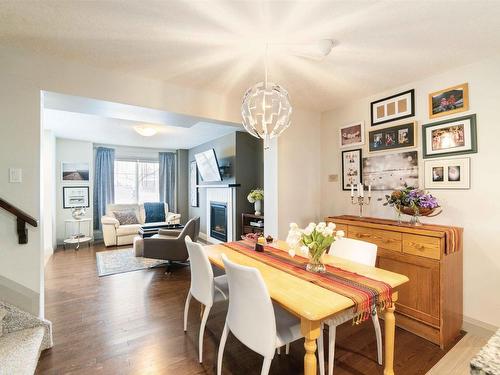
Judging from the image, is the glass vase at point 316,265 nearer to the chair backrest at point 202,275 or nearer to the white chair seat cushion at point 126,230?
the chair backrest at point 202,275

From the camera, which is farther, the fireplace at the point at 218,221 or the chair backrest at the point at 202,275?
the fireplace at the point at 218,221

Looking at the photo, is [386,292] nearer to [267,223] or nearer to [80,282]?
[267,223]

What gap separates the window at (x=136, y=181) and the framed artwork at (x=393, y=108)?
5821mm

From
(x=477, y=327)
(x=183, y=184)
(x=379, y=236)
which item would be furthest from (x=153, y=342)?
(x=183, y=184)

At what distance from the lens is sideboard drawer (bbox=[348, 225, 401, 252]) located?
93.7 inches

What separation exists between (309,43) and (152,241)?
337 cm

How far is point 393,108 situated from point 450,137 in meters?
0.68

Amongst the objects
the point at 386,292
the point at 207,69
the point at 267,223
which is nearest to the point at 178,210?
the point at 267,223

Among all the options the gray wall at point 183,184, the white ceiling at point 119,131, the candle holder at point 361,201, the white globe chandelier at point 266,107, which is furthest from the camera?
→ the gray wall at point 183,184

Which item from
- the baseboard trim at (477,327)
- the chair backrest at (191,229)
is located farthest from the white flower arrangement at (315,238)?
the chair backrest at (191,229)

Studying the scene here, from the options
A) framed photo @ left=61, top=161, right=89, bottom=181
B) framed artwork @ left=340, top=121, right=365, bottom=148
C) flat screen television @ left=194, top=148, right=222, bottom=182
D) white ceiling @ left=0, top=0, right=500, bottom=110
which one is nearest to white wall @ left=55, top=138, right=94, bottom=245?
framed photo @ left=61, top=161, right=89, bottom=181

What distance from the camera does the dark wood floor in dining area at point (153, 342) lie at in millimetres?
1811

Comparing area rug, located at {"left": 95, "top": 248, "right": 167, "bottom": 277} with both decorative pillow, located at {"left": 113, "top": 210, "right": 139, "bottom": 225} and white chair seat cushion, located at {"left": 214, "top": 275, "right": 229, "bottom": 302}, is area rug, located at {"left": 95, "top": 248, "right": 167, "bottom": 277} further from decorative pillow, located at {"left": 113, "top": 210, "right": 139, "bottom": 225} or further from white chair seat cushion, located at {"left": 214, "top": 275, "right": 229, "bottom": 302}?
white chair seat cushion, located at {"left": 214, "top": 275, "right": 229, "bottom": 302}

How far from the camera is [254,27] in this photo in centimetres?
171
